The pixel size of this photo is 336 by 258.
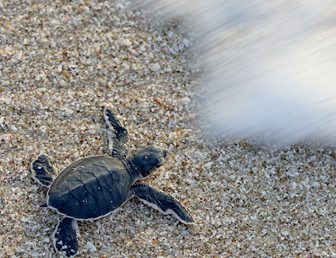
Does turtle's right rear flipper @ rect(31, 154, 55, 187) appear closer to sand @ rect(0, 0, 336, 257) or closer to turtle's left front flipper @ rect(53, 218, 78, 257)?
sand @ rect(0, 0, 336, 257)

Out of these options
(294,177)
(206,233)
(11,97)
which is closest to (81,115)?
(11,97)

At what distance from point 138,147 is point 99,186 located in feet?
0.92

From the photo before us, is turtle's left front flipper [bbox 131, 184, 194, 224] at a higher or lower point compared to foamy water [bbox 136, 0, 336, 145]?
lower

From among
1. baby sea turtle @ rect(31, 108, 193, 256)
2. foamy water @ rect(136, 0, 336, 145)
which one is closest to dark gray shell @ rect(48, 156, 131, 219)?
baby sea turtle @ rect(31, 108, 193, 256)

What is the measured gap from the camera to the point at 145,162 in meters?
1.96

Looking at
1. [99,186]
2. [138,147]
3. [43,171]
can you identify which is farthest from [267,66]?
[43,171]

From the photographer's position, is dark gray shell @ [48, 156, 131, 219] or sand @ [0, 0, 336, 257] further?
sand @ [0, 0, 336, 257]

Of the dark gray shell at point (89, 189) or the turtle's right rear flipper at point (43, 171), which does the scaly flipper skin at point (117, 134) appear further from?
the turtle's right rear flipper at point (43, 171)

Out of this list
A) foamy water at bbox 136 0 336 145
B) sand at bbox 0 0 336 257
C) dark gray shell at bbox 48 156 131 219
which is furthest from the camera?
foamy water at bbox 136 0 336 145

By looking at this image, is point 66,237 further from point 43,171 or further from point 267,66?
point 267,66

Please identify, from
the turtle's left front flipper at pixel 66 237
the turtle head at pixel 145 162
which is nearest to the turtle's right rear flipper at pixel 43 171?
the turtle's left front flipper at pixel 66 237

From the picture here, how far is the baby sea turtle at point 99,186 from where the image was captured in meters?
1.83

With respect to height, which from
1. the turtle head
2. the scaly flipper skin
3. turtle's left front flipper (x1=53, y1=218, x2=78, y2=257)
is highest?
the scaly flipper skin

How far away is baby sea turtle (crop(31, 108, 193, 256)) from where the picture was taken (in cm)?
183
